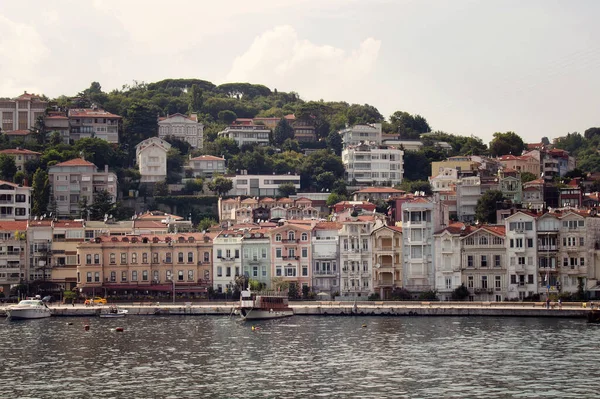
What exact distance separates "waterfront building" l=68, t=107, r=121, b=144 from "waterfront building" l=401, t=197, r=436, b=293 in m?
72.6

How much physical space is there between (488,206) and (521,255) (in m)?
31.8

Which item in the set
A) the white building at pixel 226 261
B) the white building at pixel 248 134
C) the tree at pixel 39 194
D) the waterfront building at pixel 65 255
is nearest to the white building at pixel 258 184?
the white building at pixel 248 134

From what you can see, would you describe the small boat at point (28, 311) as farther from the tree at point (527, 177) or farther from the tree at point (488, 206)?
the tree at point (527, 177)

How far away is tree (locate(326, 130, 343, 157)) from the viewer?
190 meters

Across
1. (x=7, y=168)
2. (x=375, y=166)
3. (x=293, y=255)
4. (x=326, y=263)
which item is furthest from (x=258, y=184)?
(x=326, y=263)

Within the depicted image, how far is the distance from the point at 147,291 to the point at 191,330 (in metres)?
26.0

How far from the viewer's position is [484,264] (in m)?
107

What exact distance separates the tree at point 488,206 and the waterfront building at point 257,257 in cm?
2945

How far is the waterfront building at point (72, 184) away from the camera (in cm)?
14612

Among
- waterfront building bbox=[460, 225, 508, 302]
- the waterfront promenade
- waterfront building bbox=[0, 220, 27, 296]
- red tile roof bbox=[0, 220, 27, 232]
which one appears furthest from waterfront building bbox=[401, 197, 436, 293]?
red tile roof bbox=[0, 220, 27, 232]

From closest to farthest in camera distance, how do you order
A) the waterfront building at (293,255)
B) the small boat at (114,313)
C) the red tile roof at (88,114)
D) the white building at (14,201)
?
the small boat at (114,313) → the waterfront building at (293,255) → the white building at (14,201) → the red tile roof at (88,114)

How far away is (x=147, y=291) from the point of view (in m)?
114

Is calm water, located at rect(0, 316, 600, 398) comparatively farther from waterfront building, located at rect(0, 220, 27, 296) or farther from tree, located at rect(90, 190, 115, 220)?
tree, located at rect(90, 190, 115, 220)

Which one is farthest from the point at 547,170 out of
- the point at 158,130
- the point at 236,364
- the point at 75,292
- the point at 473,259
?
the point at 236,364
